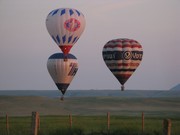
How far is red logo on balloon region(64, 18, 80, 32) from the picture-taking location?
137ft

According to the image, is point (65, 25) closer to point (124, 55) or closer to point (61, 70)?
point (124, 55)

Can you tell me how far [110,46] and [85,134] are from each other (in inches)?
715

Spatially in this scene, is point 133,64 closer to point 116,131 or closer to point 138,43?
point 138,43

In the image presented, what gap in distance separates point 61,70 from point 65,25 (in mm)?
5348

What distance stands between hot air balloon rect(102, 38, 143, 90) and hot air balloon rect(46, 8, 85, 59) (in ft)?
8.15

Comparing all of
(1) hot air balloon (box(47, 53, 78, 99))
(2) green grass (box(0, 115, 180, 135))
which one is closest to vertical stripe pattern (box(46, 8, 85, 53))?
(1) hot air balloon (box(47, 53, 78, 99))

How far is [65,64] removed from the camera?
46.1 m

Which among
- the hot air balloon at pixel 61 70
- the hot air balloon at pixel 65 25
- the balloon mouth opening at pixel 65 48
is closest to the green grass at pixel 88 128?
the balloon mouth opening at pixel 65 48

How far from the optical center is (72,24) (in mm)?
41969

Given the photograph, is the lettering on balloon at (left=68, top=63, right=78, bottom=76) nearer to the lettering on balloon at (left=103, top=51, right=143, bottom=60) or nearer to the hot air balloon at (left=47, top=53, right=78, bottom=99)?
the hot air balloon at (left=47, top=53, right=78, bottom=99)

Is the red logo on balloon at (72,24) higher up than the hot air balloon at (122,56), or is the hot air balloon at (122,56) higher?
the red logo on balloon at (72,24)

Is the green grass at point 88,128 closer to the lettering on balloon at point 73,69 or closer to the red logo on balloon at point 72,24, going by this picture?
the lettering on balloon at point 73,69

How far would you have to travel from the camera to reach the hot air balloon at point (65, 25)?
41.8 m

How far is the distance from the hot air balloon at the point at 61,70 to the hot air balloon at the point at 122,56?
449 centimetres
